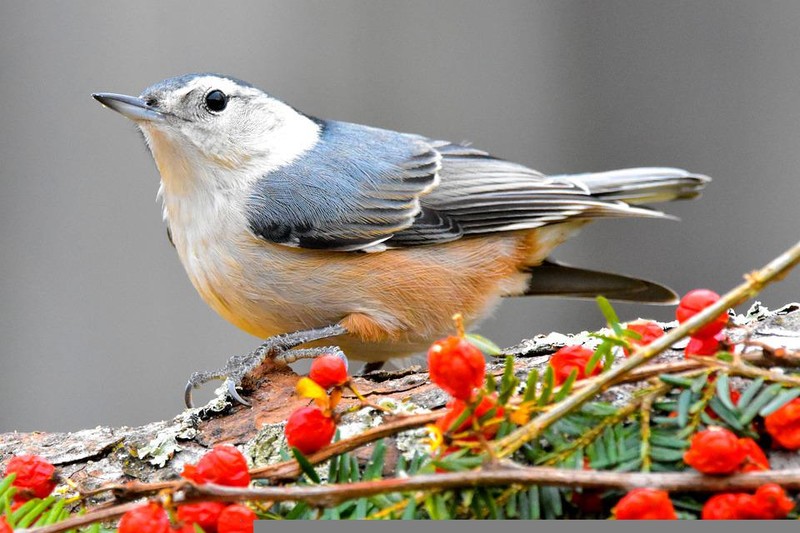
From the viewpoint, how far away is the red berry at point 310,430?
2.57 feet

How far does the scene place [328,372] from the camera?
0.85m

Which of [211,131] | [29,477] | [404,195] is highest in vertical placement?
[211,131]

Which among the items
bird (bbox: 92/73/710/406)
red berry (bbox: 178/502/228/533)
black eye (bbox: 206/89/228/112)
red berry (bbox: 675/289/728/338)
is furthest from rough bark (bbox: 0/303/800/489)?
black eye (bbox: 206/89/228/112)

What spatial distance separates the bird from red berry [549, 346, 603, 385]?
2.47 feet

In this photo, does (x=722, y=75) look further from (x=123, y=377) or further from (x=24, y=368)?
(x=24, y=368)

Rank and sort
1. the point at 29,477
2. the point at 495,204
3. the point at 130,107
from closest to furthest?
1. the point at 29,477
2. the point at 130,107
3. the point at 495,204

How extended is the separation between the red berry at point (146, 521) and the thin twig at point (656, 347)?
256mm

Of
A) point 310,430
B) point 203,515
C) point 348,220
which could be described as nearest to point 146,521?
point 203,515

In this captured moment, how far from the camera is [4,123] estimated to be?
2.93 meters

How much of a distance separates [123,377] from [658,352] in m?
2.41

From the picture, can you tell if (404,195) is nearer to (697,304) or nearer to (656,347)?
(697,304)

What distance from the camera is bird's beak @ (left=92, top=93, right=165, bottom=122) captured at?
172 cm

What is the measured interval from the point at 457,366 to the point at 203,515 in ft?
0.77

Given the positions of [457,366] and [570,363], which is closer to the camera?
[457,366]
